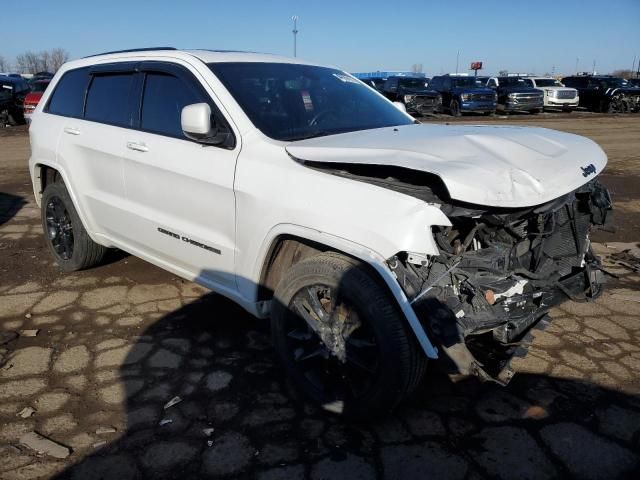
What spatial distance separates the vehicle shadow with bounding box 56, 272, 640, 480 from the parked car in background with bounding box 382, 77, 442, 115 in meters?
19.9

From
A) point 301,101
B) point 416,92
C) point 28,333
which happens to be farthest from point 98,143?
point 416,92

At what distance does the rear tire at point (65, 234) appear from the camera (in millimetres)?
4676

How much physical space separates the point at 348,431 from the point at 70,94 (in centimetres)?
376

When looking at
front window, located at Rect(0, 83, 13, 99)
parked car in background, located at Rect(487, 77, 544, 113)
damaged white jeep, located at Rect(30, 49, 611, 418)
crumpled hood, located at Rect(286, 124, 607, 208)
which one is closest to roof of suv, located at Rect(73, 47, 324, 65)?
damaged white jeep, located at Rect(30, 49, 611, 418)

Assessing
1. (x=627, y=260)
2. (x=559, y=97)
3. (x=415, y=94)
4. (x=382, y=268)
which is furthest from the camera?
(x=559, y=97)

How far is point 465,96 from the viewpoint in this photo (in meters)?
23.1

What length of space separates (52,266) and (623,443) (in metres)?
4.86

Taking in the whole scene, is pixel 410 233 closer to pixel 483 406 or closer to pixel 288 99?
pixel 483 406

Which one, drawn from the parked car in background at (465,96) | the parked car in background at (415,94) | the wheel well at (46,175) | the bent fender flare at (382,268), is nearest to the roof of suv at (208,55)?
the wheel well at (46,175)

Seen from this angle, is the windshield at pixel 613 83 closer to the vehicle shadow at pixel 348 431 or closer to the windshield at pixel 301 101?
the windshield at pixel 301 101

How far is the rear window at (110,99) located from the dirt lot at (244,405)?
1453 millimetres

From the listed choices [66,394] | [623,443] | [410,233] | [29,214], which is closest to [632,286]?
[623,443]

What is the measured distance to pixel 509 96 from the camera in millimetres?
24156

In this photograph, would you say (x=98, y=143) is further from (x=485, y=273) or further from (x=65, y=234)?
(x=485, y=273)
